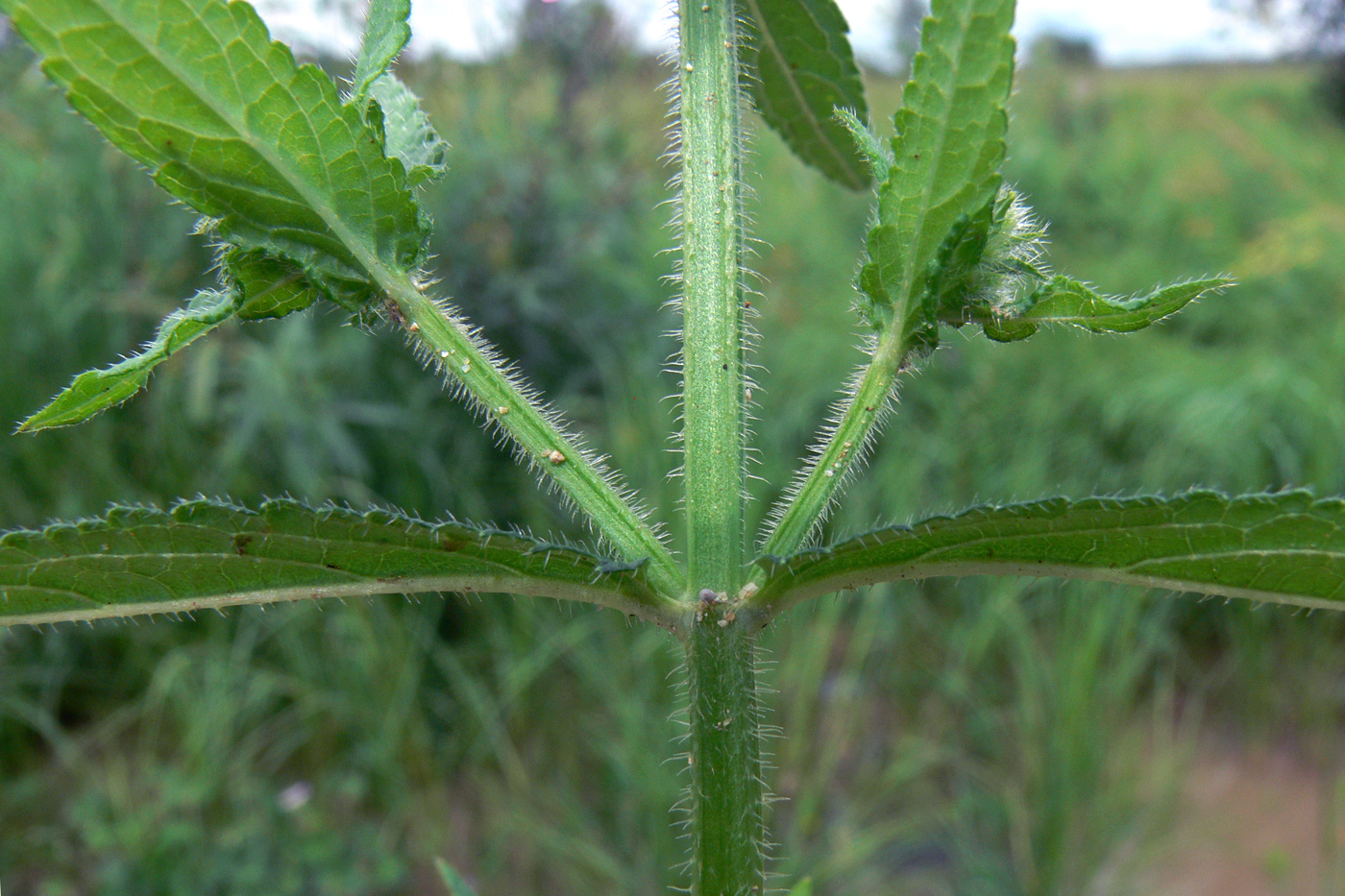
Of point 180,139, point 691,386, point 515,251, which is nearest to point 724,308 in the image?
point 691,386

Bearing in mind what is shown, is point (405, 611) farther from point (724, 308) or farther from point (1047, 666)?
point (724, 308)

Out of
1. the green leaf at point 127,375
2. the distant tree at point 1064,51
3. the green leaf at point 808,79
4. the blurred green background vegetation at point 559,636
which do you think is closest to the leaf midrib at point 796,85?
Answer: the green leaf at point 808,79

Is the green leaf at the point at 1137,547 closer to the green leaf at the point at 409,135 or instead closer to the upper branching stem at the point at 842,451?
the upper branching stem at the point at 842,451

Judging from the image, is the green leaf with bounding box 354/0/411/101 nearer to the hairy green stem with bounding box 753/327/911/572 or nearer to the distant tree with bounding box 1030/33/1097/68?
the hairy green stem with bounding box 753/327/911/572

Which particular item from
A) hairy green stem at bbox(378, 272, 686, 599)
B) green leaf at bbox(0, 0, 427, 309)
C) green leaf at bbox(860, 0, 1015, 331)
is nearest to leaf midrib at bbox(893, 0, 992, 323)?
green leaf at bbox(860, 0, 1015, 331)

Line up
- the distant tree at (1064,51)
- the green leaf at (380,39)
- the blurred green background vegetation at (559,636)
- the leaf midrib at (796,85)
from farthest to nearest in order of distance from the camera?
1. the distant tree at (1064,51)
2. the blurred green background vegetation at (559,636)
3. the leaf midrib at (796,85)
4. the green leaf at (380,39)
